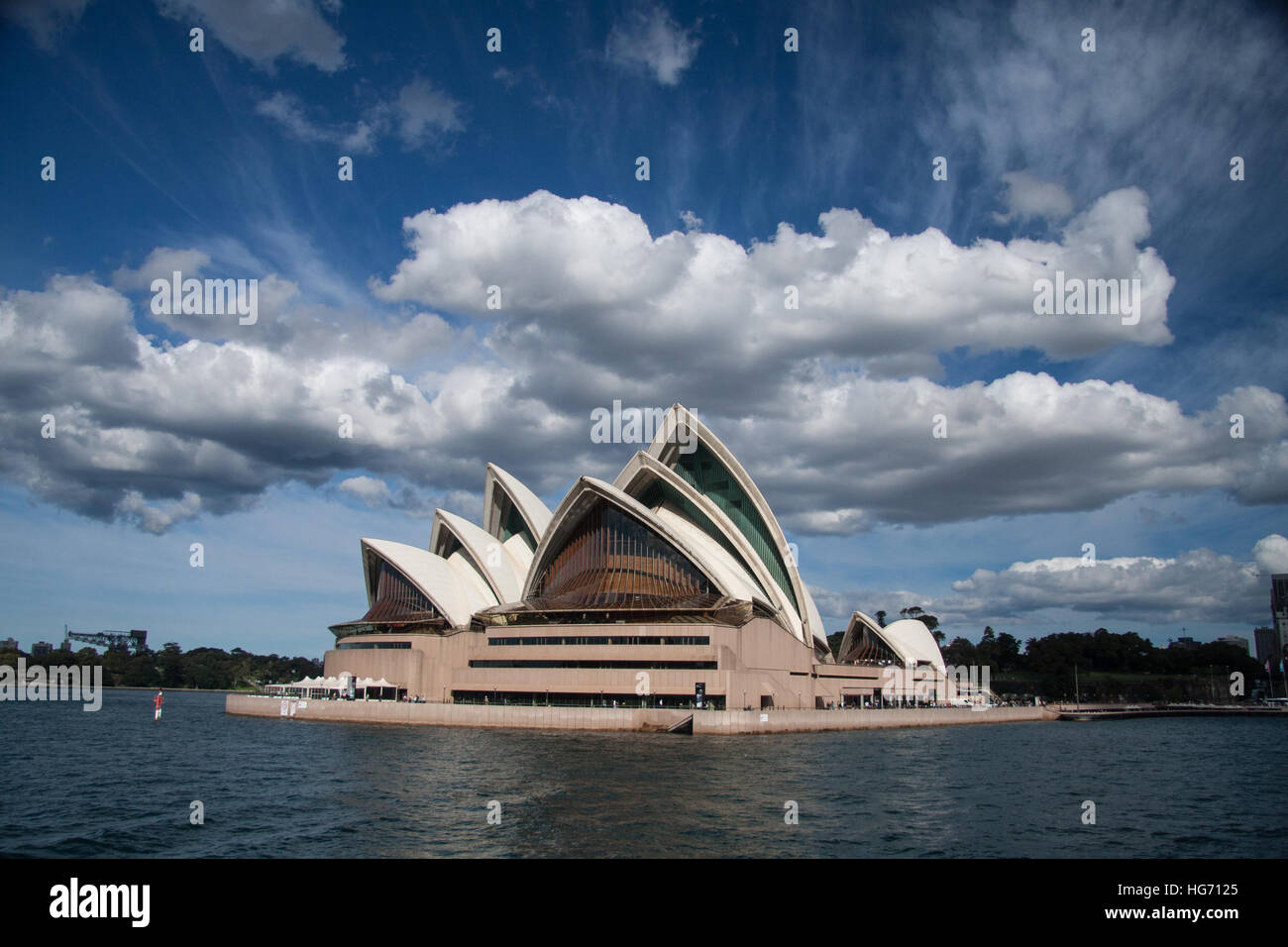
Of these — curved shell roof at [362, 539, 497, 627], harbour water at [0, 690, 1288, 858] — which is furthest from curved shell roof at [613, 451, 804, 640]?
harbour water at [0, 690, 1288, 858]

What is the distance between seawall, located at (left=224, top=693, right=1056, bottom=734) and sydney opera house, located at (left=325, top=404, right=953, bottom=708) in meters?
2.91

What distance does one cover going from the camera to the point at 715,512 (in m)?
68.6

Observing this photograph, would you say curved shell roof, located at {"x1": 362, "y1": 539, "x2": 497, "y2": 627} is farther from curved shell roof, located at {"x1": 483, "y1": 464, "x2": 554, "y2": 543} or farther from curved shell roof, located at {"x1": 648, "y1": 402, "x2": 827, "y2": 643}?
curved shell roof, located at {"x1": 648, "y1": 402, "x2": 827, "y2": 643}

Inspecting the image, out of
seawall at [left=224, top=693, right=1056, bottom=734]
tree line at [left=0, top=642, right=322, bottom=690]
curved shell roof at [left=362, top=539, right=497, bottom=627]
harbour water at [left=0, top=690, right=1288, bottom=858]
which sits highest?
curved shell roof at [left=362, top=539, right=497, bottom=627]

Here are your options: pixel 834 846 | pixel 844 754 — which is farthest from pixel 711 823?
pixel 844 754

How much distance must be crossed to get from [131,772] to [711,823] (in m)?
23.1

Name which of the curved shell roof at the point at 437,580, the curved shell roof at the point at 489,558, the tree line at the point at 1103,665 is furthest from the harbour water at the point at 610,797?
the tree line at the point at 1103,665

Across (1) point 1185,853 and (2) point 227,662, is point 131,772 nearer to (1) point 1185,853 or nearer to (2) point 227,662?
(1) point 1185,853

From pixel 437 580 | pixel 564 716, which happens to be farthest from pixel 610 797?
pixel 437 580

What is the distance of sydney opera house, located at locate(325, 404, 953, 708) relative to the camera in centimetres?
5703

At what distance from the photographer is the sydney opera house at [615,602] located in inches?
2245

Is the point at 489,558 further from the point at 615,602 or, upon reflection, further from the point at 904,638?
the point at 904,638

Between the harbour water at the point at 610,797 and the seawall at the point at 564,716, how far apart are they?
11.7ft
